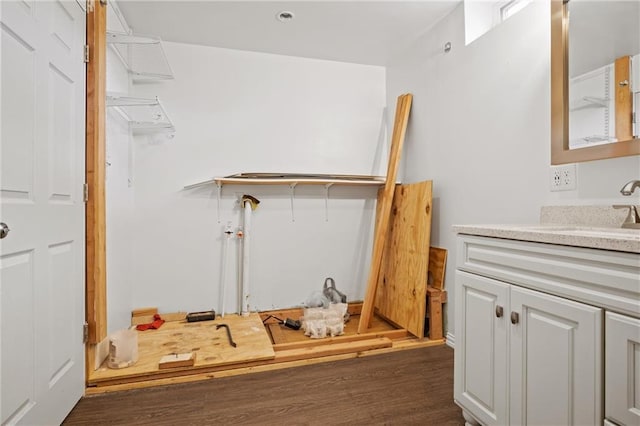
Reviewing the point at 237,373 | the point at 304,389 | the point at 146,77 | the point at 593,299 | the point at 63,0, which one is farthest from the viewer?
the point at 146,77

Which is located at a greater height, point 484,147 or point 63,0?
point 63,0

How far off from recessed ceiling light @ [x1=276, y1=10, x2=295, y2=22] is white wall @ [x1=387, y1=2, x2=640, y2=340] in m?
1.10

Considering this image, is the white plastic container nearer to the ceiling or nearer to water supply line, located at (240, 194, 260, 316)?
water supply line, located at (240, 194, 260, 316)

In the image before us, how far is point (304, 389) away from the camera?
1.80m

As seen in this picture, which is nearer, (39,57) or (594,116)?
(39,57)

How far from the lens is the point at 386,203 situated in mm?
2777

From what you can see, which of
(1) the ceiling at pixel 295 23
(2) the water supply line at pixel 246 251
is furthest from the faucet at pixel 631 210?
(2) the water supply line at pixel 246 251

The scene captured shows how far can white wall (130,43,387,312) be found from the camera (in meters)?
2.72

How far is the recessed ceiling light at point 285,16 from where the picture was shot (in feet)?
7.71

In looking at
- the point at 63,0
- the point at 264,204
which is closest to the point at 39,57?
the point at 63,0

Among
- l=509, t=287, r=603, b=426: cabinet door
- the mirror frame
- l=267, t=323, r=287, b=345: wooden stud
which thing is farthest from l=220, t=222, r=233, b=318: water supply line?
the mirror frame

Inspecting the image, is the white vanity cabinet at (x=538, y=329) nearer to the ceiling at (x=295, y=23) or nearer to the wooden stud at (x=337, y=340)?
the wooden stud at (x=337, y=340)

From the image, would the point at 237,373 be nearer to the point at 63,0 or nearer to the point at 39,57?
the point at 39,57

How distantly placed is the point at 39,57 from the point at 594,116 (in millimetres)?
2388
